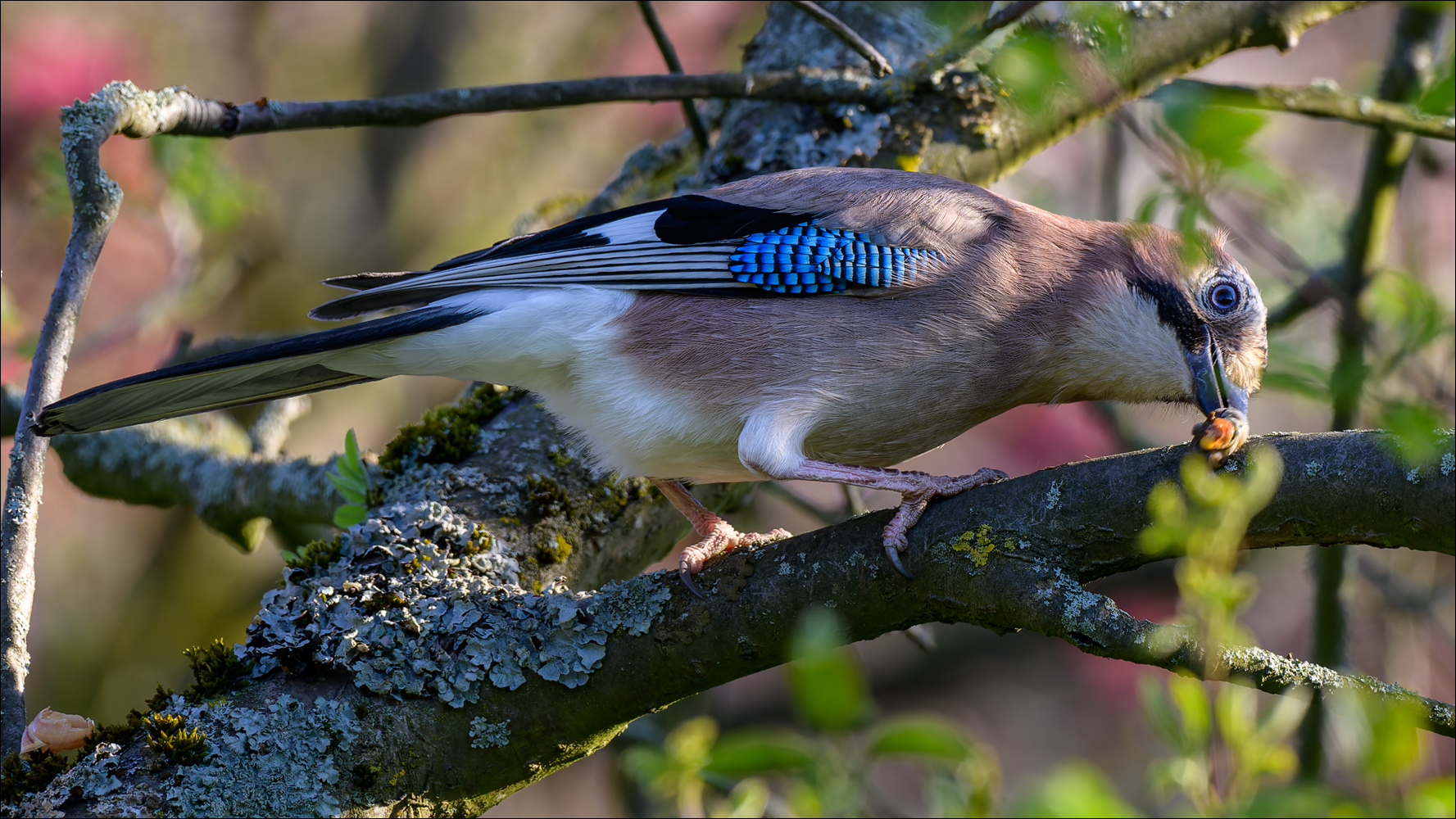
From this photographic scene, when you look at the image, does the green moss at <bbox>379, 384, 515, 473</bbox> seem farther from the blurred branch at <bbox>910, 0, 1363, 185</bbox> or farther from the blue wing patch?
the blurred branch at <bbox>910, 0, 1363, 185</bbox>

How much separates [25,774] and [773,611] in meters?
1.62

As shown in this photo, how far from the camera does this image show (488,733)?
2.51 metres

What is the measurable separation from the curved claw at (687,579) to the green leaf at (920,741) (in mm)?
1430

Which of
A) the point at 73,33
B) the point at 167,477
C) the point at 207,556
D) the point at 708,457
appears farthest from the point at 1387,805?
the point at 73,33

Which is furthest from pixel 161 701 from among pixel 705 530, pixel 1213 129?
pixel 1213 129

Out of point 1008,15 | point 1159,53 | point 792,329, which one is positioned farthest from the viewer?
point 1159,53

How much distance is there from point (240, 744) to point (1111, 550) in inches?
74.5

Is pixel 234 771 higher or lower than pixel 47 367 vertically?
lower

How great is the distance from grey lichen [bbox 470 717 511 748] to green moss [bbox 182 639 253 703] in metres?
0.55

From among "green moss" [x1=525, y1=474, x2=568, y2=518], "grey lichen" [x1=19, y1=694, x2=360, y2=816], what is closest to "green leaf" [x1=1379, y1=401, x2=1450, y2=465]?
"grey lichen" [x1=19, y1=694, x2=360, y2=816]

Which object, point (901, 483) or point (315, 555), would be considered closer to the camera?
point (901, 483)

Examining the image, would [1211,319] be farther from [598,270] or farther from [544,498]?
[544,498]

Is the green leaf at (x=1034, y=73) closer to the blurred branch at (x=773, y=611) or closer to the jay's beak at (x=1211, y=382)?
the blurred branch at (x=773, y=611)

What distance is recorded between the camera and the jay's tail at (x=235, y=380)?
256 centimetres
